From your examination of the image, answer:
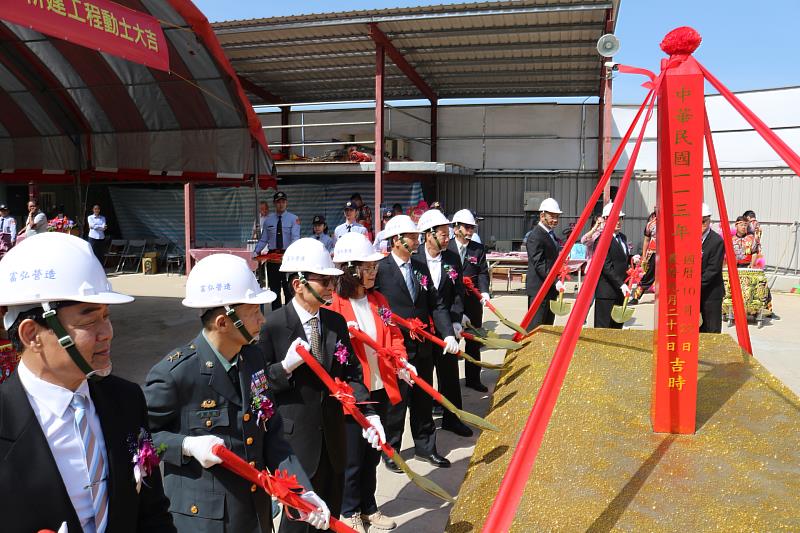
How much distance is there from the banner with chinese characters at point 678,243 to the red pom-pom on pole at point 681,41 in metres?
0.04

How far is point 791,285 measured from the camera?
11938mm

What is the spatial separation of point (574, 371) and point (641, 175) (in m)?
13.0

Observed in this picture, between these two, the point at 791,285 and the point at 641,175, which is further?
the point at 641,175

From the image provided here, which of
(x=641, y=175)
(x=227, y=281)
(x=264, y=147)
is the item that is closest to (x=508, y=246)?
(x=641, y=175)

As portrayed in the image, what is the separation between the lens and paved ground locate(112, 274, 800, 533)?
366 cm

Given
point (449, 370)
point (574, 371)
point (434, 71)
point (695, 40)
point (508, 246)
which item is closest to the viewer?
point (695, 40)

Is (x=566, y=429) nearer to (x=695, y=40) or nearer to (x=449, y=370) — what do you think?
(x=695, y=40)

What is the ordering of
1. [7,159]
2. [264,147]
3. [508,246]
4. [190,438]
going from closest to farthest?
[190,438] → [264,147] → [7,159] → [508,246]

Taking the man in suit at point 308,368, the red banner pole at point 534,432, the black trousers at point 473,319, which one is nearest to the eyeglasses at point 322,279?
the man in suit at point 308,368

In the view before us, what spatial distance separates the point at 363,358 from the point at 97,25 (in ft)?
12.9

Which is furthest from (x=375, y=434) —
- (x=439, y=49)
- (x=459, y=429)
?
(x=439, y=49)

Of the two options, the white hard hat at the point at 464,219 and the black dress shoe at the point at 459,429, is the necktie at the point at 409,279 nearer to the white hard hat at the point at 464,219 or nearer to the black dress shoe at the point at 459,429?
the black dress shoe at the point at 459,429

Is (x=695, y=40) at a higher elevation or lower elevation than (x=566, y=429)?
higher

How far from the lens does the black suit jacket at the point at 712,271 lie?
494cm
